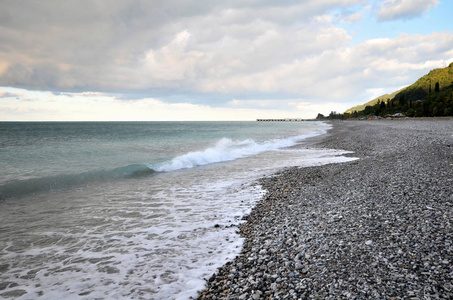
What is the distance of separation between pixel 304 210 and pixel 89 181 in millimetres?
A: 13109

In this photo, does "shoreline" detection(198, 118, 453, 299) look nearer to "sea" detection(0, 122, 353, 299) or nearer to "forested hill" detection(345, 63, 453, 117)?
"sea" detection(0, 122, 353, 299)

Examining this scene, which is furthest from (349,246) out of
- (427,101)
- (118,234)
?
(427,101)

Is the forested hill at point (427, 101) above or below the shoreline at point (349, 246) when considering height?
above

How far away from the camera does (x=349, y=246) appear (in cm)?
498

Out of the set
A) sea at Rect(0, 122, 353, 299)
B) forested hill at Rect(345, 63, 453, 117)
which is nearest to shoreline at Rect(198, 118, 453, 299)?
sea at Rect(0, 122, 353, 299)

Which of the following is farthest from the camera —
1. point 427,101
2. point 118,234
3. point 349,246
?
point 427,101

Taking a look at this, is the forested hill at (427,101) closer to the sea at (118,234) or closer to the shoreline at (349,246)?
the shoreline at (349,246)

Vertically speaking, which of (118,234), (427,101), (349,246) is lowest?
(118,234)

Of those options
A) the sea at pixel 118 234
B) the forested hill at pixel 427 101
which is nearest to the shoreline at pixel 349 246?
the sea at pixel 118 234

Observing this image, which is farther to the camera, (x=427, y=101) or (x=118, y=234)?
(x=427, y=101)

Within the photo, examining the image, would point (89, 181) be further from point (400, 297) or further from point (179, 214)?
point (400, 297)

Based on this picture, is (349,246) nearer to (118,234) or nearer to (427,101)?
(118,234)

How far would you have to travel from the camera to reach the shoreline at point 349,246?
12.4ft

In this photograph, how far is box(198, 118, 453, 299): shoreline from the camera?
3.77 meters
